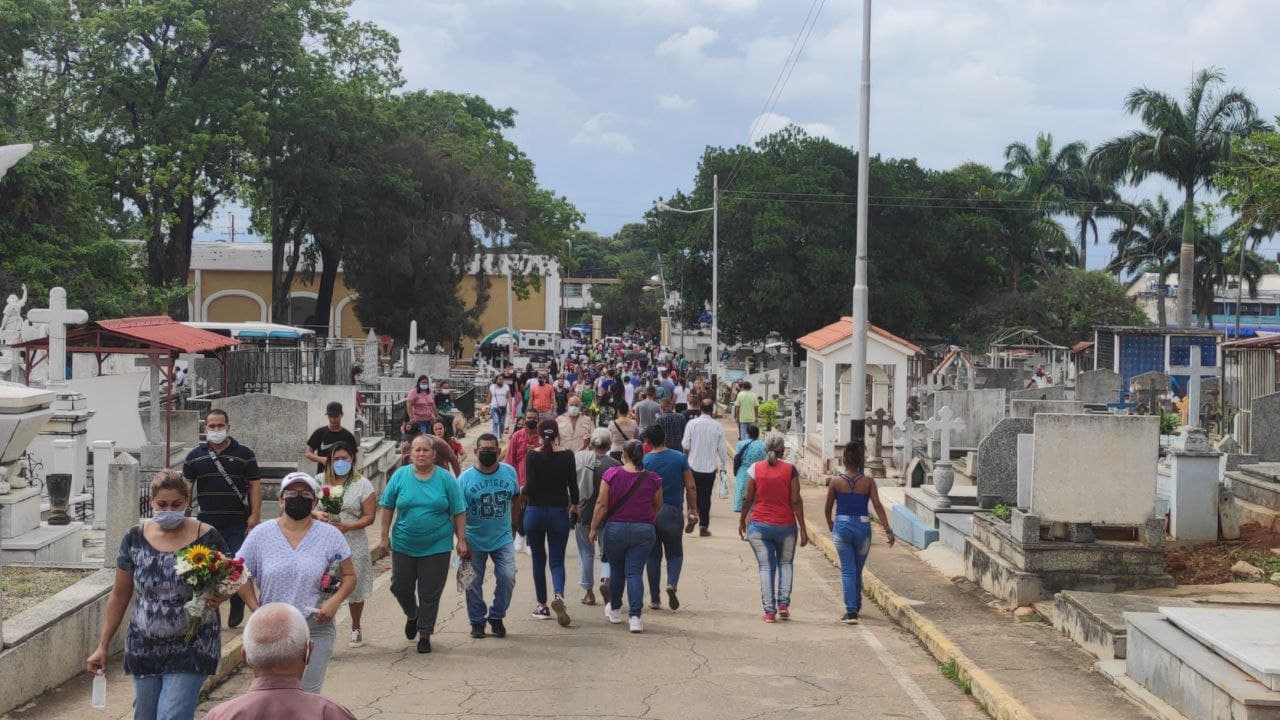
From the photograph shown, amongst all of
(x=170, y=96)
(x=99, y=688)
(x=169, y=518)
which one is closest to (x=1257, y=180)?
(x=169, y=518)

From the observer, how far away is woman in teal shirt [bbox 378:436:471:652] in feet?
30.1

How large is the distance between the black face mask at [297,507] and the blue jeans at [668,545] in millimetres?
4587

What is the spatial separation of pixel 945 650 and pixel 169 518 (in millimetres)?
5994

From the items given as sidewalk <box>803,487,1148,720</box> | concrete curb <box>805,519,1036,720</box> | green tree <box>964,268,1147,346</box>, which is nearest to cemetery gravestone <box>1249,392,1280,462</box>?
sidewalk <box>803,487,1148,720</box>

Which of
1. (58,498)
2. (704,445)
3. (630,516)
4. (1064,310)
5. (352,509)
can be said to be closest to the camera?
(352,509)

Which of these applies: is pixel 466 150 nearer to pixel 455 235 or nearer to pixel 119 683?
pixel 455 235

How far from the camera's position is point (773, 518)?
10.7m

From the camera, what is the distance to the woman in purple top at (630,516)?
10328 millimetres

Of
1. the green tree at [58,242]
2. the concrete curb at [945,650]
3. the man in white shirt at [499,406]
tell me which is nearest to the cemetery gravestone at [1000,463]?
the concrete curb at [945,650]

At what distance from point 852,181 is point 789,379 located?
58.8 feet

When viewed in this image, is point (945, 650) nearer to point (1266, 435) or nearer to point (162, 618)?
point (162, 618)

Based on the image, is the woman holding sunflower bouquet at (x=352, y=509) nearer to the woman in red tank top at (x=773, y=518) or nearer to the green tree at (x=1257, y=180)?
the woman in red tank top at (x=773, y=518)

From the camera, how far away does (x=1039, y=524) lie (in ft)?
37.0

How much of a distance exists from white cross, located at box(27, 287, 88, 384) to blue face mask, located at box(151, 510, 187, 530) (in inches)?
418
